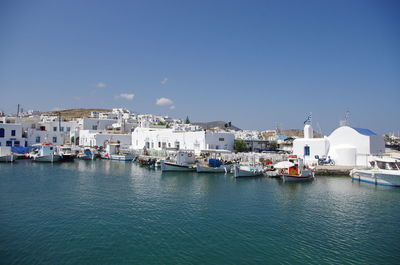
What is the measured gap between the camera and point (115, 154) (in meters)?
47.2

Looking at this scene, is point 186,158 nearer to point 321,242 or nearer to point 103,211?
point 103,211

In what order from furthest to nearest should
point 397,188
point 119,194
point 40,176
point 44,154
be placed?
1. point 44,154
2. point 40,176
3. point 397,188
4. point 119,194

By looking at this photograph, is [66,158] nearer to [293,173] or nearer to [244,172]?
[244,172]

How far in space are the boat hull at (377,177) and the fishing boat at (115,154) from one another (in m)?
31.8

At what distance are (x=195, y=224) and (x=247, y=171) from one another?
629 inches

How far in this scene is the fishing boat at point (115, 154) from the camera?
145ft

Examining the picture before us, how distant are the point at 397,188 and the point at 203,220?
1869cm

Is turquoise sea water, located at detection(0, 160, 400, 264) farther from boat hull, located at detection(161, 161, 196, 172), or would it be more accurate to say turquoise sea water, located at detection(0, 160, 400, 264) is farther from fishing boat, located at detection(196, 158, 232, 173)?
boat hull, located at detection(161, 161, 196, 172)

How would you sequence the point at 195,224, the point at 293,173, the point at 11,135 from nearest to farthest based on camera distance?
1. the point at 195,224
2. the point at 293,173
3. the point at 11,135

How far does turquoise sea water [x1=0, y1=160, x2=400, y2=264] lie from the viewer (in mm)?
10219

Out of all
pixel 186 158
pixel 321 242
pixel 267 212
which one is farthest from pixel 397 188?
pixel 186 158

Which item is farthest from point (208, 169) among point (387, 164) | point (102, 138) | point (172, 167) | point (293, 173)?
point (102, 138)

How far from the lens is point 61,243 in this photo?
36.0ft

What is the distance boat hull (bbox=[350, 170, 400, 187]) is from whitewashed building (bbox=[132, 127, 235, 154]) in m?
19.7
